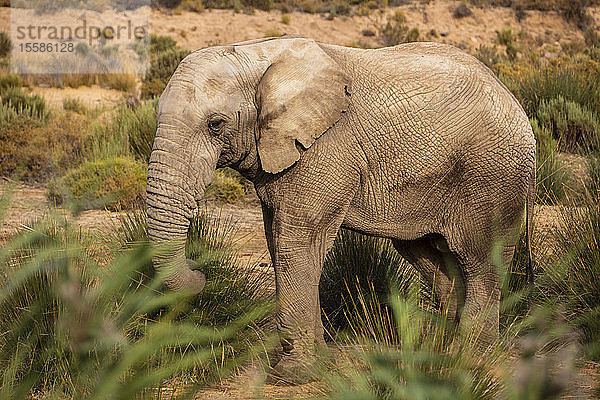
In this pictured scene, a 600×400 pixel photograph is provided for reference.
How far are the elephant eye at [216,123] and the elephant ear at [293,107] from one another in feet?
0.73

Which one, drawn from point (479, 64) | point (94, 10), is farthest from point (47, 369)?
point (94, 10)

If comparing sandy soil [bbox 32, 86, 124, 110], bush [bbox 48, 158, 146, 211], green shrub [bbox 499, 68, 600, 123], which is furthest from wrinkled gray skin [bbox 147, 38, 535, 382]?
sandy soil [bbox 32, 86, 124, 110]

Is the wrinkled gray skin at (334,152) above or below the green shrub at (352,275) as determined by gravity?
above

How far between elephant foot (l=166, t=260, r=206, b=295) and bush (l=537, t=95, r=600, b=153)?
25.7ft

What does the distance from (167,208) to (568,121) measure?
8591mm

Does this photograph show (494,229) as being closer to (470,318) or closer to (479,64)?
(470,318)

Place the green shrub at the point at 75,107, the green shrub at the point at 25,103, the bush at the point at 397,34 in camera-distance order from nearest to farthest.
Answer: the green shrub at the point at 25,103 < the green shrub at the point at 75,107 < the bush at the point at 397,34

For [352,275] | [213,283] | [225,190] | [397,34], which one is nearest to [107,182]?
[225,190]

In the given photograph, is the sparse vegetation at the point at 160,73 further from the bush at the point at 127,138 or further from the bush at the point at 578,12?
the bush at the point at 578,12

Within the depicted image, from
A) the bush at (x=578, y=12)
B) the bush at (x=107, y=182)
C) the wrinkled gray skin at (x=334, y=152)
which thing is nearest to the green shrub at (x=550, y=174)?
the wrinkled gray skin at (x=334, y=152)

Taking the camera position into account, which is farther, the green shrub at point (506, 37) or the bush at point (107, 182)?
the green shrub at point (506, 37)

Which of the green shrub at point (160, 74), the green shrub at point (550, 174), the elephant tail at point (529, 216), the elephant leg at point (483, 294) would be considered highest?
the elephant tail at point (529, 216)

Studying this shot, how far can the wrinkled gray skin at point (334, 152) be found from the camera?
12.6ft

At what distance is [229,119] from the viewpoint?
13.0 ft
